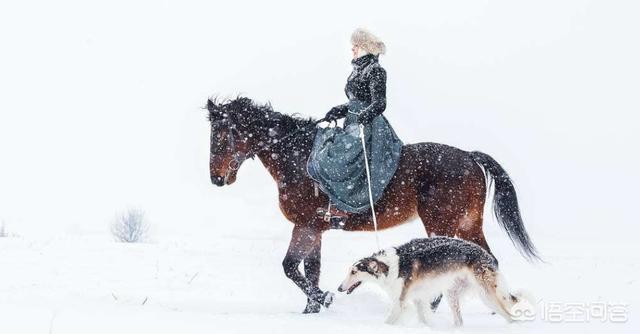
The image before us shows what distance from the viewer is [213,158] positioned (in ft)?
24.9

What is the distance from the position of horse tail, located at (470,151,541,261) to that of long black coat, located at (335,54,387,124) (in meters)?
1.49

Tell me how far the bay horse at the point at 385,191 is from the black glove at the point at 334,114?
389 mm

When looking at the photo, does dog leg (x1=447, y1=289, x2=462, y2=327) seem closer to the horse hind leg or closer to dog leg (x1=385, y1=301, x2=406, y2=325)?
dog leg (x1=385, y1=301, x2=406, y2=325)

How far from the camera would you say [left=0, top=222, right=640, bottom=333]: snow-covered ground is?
15.7ft

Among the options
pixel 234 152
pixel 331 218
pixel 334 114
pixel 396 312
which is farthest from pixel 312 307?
pixel 334 114

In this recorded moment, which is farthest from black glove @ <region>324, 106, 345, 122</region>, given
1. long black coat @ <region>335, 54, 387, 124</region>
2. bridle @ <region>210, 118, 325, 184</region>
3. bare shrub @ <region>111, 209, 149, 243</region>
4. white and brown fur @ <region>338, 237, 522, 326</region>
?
bare shrub @ <region>111, 209, 149, 243</region>

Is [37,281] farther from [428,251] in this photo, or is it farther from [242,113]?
[428,251]

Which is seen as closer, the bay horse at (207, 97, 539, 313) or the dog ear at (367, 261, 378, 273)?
the dog ear at (367, 261, 378, 273)

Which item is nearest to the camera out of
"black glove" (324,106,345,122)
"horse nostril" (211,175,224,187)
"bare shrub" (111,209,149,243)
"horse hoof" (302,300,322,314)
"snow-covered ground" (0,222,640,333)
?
"snow-covered ground" (0,222,640,333)

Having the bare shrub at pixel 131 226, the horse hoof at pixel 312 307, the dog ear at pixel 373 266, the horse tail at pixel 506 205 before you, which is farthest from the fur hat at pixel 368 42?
the bare shrub at pixel 131 226

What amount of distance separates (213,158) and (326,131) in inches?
57.4

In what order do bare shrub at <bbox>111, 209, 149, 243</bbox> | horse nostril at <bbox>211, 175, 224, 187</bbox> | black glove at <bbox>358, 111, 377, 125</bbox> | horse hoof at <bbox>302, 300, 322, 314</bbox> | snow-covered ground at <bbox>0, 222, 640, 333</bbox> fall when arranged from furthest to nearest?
bare shrub at <bbox>111, 209, 149, 243</bbox> < horse nostril at <bbox>211, 175, 224, 187</bbox> < black glove at <bbox>358, 111, 377, 125</bbox> < horse hoof at <bbox>302, 300, 322, 314</bbox> < snow-covered ground at <bbox>0, 222, 640, 333</bbox>

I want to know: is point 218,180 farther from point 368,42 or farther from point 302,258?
point 368,42

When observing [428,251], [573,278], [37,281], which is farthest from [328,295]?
[573,278]
